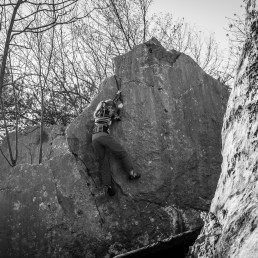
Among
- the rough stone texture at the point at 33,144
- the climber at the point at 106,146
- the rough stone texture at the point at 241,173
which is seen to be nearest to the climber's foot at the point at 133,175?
the climber at the point at 106,146

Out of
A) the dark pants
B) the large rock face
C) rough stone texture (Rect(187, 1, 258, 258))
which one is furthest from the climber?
rough stone texture (Rect(187, 1, 258, 258))

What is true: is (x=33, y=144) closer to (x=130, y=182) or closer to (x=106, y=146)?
(x=106, y=146)

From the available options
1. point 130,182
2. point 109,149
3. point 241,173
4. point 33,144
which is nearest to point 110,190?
point 130,182

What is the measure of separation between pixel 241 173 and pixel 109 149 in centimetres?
369

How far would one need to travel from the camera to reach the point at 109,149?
535cm

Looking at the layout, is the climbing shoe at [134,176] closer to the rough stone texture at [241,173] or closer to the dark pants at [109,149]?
the dark pants at [109,149]

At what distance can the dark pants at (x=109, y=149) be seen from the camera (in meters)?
5.25

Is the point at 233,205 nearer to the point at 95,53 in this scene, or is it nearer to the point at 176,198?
the point at 176,198

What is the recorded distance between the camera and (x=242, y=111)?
2.07m

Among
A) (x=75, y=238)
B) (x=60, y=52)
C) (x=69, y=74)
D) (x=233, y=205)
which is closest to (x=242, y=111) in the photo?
(x=233, y=205)

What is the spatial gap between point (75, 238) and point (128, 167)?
1.40 metres

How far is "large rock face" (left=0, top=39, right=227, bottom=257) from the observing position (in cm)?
502

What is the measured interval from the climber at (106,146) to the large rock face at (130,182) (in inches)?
6.5

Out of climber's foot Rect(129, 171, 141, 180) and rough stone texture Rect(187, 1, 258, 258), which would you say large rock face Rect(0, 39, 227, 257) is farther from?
rough stone texture Rect(187, 1, 258, 258)
